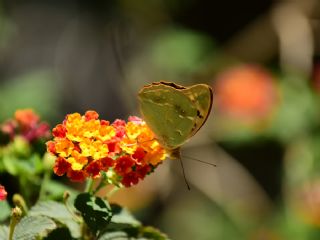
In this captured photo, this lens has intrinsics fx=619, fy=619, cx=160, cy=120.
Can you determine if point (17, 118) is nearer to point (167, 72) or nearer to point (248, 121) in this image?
point (248, 121)

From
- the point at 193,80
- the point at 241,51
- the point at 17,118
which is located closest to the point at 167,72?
the point at 193,80

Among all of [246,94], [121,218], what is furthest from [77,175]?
[246,94]

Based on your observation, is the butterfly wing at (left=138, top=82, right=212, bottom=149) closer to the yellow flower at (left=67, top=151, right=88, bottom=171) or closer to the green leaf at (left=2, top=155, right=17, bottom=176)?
the yellow flower at (left=67, top=151, right=88, bottom=171)

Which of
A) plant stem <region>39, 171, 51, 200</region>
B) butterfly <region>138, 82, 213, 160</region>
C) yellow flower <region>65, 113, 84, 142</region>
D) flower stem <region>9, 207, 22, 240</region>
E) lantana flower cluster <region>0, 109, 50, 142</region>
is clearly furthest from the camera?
lantana flower cluster <region>0, 109, 50, 142</region>

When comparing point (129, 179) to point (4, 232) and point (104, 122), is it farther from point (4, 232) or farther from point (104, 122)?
point (4, 232)

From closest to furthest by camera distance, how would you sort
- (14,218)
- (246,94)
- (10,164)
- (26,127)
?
(14,218), (10,164), (26,127), (246,94)

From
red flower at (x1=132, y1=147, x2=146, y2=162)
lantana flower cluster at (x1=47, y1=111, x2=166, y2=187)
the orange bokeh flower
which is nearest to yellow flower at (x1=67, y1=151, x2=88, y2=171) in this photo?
lantana flower cluster at (x1=47, y1=111, x2=166, y2=187)
